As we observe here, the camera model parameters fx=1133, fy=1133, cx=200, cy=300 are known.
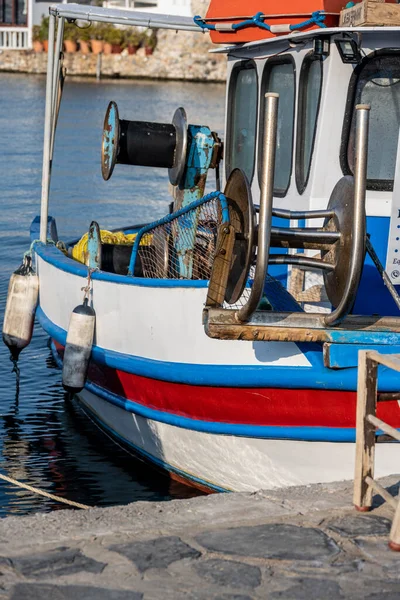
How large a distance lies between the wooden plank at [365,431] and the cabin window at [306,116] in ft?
7.36

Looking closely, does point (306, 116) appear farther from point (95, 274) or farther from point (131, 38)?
point (131, 38)

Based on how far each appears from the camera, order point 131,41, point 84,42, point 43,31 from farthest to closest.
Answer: point 43,31
point 84,42
point 131,41

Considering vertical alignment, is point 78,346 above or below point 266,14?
below

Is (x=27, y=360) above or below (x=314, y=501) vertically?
below

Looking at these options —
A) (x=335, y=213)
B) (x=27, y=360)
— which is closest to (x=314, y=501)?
(x=335, y=213)

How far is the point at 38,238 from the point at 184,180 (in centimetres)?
174

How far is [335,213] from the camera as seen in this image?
552cm

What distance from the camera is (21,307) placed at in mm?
8195

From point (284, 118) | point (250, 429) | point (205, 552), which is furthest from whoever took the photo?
point (284, 118)

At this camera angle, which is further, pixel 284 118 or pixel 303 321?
pixel 284 118

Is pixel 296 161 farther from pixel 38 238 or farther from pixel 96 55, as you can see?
pixel 96 55

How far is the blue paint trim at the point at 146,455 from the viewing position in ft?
22.2

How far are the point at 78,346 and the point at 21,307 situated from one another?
1.29 m

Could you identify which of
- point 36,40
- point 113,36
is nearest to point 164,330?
point 113,36
